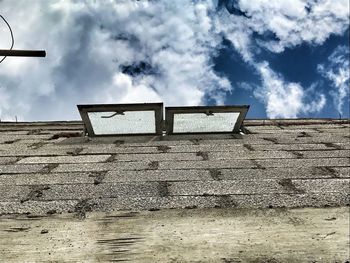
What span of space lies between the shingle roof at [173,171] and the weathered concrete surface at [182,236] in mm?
180

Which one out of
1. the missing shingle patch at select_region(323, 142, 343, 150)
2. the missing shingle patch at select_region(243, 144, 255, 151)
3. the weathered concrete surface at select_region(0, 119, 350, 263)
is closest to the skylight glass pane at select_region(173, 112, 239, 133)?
the weathered concrete surface at select_region(0, 119, 350, 263)

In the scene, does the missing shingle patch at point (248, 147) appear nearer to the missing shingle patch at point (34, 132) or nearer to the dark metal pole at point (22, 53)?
the dark metal pole at point (22, 53)

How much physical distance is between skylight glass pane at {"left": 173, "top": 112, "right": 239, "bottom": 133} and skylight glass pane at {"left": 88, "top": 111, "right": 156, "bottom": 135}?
0.39 metres

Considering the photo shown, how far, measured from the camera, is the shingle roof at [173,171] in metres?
3.21

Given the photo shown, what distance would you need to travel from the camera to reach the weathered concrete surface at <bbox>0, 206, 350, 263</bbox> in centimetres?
245

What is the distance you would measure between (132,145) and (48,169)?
4.73 ft

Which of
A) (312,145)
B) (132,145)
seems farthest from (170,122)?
(312,145)

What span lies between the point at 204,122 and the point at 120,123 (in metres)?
1.25

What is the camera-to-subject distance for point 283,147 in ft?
17.5

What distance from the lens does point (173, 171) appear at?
408 centimetres

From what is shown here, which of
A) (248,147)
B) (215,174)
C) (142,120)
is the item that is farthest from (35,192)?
(142,120)

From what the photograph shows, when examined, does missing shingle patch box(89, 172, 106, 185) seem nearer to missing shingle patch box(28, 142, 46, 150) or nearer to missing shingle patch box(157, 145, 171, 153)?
missing shingle patch box(157, 145, 171, 153)

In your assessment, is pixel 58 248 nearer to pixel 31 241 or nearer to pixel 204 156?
pixel 31 241

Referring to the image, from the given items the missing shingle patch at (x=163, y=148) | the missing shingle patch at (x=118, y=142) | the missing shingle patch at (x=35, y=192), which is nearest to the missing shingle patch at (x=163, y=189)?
the missing shingle patch at (x=35, y=192)
